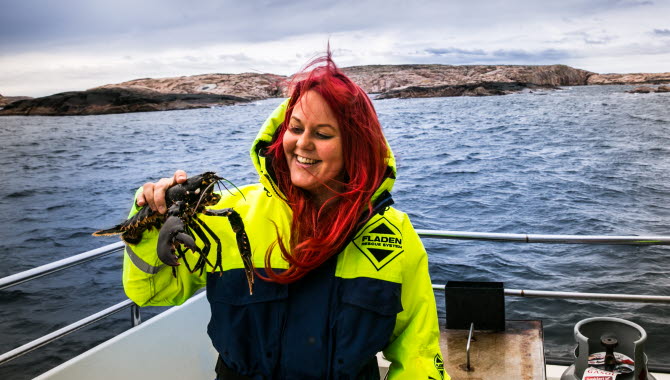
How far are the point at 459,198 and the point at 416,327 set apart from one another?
2114 centimetres

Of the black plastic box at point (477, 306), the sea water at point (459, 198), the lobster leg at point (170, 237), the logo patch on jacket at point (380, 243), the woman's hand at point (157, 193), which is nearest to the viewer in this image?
the lobster leg at point (170, 237)

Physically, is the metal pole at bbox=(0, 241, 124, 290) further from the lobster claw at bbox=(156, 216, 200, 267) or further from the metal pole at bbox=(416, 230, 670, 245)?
the metal pole at bbox=(416, 230, 670, 245)

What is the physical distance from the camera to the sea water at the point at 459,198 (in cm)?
1243

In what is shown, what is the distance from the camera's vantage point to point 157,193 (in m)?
1.63

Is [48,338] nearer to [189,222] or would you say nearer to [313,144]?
[189,222]

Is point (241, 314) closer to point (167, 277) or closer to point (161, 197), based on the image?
point (167, 277)

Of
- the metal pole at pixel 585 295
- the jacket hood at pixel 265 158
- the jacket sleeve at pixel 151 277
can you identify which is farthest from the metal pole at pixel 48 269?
the metal pole at pixel 585 295

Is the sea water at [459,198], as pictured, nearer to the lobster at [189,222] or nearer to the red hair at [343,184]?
the red hair at [343,184]

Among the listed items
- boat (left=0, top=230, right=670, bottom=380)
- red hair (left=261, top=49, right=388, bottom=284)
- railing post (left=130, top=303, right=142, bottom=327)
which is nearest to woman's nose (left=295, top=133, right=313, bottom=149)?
red hair (left=261, top=49, right=388, bottom=284)

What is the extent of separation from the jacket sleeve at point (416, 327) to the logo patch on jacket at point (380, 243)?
0.11ft

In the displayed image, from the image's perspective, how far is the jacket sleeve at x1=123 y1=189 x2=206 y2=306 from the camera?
1.68 metres

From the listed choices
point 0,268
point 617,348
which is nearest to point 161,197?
point 617,348

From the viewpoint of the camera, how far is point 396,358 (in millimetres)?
1795

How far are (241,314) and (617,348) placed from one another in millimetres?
2190
